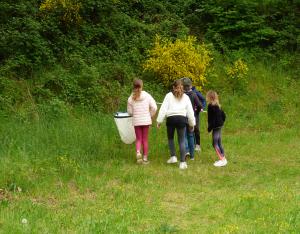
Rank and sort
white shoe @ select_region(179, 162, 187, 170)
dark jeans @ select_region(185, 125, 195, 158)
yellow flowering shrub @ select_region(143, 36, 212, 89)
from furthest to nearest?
yellow flowering shrub @ select_region(143, 36, 212, 89)
dark jeans @ select_region(185, 125, 195, 158)
white shoe @ select_region(179, 162, 187, 170)

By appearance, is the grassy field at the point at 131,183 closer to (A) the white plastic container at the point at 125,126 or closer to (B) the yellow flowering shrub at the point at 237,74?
(A) the white plastic container at the point at 125,126

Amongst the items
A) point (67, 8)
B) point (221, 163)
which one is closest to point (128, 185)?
point (221, 163)

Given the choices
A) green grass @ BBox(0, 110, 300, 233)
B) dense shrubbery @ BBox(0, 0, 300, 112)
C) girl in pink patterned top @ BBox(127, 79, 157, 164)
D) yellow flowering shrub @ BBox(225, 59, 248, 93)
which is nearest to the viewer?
green grass @ BBox(0, 110, 300, 233)

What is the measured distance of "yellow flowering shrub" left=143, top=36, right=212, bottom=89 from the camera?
15438 mm

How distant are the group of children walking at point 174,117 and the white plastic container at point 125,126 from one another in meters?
0.12

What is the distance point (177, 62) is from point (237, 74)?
2.64m

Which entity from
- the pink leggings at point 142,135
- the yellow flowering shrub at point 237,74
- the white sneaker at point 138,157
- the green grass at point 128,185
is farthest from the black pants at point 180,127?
the yellow flowering shrub at point 237,74

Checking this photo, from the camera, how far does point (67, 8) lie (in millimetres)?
16688

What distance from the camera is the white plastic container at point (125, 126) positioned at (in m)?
11.1

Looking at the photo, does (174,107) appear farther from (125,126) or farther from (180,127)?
(125,126)

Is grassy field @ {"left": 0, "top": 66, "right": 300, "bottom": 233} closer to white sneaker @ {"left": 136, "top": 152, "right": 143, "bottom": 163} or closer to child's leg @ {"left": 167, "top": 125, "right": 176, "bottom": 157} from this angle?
white sneaker @ {"left": 136, "top": 152, "right": 143, "bottom": 163}

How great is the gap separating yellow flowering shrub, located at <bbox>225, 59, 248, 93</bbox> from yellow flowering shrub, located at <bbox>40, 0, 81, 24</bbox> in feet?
16.1

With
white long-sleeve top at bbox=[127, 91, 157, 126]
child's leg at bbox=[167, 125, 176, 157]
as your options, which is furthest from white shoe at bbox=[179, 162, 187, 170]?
white long-sleeve top at bbox=[127, 91, 157, 126]

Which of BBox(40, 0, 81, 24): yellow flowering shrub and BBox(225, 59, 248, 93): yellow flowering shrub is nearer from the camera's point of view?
BBox(40, 0, 81, 24): yellow flowering shrub
